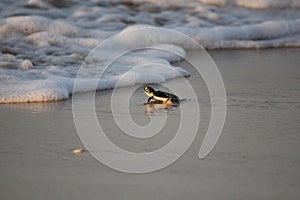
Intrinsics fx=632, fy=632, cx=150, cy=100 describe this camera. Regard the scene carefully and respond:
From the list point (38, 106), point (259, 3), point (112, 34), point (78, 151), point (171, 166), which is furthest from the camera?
point (259, 3)

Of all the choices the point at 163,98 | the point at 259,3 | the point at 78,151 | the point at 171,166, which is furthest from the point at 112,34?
the point at 171,166

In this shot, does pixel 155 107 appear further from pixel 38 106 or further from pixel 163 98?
pixel 38 106

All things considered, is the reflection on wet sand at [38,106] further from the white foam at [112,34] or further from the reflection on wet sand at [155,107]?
the reflection on wet sand at [155,107]

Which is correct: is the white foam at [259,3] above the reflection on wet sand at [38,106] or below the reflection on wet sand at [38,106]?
above

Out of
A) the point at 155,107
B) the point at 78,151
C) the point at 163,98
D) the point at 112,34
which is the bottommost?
the point at 78,151

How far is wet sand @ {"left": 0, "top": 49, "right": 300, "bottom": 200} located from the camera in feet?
9.96

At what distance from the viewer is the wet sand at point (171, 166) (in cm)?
304

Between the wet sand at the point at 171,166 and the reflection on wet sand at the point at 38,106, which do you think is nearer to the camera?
the wet sand at the point at 171,166

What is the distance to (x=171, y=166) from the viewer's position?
341cm

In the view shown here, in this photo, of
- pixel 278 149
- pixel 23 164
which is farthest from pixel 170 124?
pixel 23 164

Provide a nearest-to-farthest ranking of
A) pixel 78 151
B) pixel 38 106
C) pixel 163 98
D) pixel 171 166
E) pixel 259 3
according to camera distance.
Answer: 1. pixel 171 166
2. pixel 78 151
3. pixel 38 106
4. pixel 163 98
5. pixel 259 3

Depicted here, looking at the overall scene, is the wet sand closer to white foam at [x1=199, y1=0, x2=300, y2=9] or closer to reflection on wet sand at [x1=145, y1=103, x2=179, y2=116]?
reflection on wet sand at [x1=145, y1=103, x2=179, y2=116]

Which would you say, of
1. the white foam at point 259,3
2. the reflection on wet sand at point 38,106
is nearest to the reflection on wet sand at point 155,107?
the reflection on wet sand at point 38,106

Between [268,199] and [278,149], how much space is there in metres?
0.83
